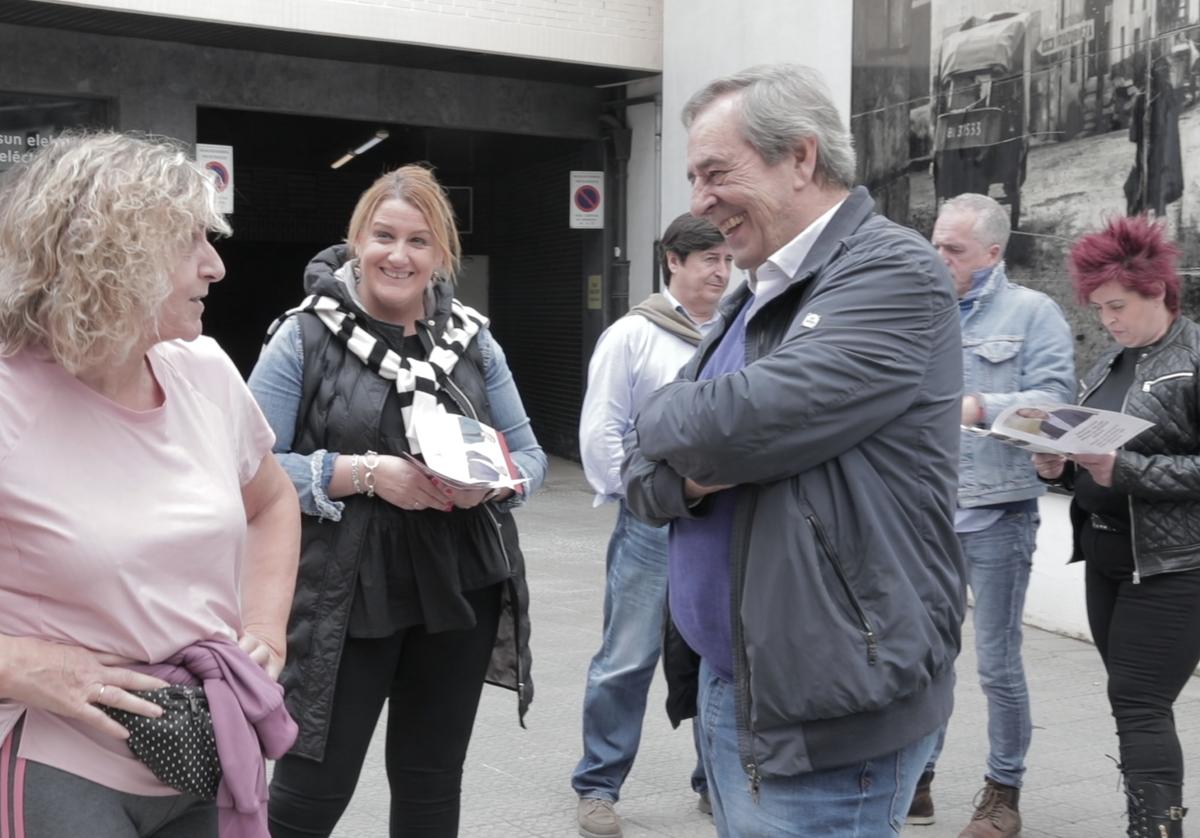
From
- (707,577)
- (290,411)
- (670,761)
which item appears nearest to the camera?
(707,577)

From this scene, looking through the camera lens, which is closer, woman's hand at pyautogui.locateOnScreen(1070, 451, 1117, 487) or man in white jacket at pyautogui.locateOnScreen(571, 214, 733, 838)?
woman's hand at pyautogui.locateOnScreen(1070, 451, 1117, 487)

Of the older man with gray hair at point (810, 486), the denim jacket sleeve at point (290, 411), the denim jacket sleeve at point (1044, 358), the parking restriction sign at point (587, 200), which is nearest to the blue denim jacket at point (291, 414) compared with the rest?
the denim jacket sleeve at point (290, 411)

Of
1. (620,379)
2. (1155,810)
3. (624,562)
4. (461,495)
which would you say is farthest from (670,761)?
(461,495)

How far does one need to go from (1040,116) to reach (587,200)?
7.35 m

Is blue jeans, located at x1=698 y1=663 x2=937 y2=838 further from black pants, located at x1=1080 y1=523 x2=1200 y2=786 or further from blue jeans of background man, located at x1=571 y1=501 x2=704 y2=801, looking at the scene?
blue jeans of background man, located at x1=571 y1=501 x2=704 y2=801

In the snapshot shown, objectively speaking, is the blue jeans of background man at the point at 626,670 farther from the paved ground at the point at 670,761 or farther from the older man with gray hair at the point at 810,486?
the older man with gray hair at the point at 810,486

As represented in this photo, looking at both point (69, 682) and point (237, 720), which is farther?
point (237, 720)

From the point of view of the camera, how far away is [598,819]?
4.98 metres

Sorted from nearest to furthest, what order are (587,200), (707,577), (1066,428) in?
(707,577), (1066,428), (587,200)

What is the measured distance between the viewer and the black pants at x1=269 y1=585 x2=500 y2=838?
3.61 m

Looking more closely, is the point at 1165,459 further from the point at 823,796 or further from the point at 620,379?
the point at 823,796

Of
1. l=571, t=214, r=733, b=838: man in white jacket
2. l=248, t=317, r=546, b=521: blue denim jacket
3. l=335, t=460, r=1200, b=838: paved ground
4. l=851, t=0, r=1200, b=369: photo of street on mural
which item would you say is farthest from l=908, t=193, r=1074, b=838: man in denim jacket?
l=851, t=0, r=1200, b=369: photo of street on mural

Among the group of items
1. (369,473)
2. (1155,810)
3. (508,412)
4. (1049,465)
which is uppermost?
(508,412)

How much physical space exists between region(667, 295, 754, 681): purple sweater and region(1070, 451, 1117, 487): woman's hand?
6.63ft
